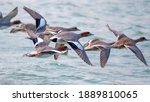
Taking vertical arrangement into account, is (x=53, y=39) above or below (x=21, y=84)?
above

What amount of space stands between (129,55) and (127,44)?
7 cm

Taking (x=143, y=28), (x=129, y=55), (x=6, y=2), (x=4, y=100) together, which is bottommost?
(x=4, y=100)

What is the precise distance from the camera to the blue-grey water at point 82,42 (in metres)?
2.13

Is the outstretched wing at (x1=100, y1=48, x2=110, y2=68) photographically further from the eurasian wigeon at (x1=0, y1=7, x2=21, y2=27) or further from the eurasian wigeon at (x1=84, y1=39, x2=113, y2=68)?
the eurasian wigeon at (x1=0, y1=7, x2=21, y2=27)

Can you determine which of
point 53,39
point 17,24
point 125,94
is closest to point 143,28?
point 125,94

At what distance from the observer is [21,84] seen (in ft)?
6.92

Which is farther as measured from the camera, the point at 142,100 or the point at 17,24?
the point at 17,24

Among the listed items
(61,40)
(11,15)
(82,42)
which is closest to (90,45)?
(82,42)

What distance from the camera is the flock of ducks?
215 cm

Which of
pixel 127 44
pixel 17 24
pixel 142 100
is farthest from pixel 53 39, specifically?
pixel 142 100

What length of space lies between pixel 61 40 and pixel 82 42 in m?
0.13

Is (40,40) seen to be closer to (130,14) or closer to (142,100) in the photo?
(130,14)

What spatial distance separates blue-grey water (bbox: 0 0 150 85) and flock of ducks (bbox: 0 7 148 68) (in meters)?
0.02

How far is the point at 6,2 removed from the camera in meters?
2.17
